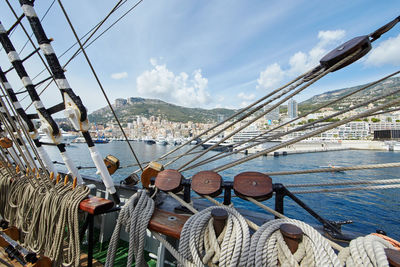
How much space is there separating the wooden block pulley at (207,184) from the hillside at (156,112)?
363 ft

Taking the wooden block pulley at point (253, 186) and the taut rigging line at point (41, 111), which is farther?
the taut rigging line at point (41, 111)

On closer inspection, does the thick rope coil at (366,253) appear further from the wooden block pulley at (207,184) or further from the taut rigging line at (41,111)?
the taut rigging line at (41,111)

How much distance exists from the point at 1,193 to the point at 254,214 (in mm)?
2897

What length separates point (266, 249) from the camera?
2.49 ft

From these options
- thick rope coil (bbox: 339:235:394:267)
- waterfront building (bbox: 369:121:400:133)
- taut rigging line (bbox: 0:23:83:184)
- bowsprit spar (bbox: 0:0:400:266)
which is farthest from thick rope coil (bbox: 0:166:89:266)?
waterfront building (bbox: 369:121:400:133)

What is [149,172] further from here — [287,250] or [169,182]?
[287,250]

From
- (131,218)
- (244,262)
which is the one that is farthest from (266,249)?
(131,218)

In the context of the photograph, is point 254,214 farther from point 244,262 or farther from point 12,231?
point 12,231

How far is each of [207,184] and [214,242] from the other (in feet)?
1.64

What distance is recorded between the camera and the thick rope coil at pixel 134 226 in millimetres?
1101

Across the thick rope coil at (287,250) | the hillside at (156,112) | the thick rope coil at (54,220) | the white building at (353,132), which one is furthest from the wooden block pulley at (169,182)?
the hillside at (156,112)

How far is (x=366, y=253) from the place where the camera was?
25.1 inches

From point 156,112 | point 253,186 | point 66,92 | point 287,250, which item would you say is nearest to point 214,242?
point 287,250

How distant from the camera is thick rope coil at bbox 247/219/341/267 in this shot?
2.19ft
